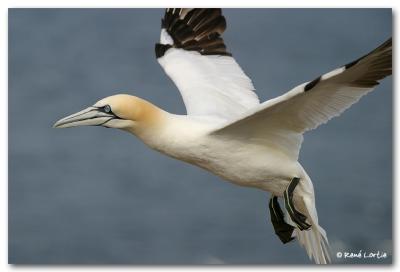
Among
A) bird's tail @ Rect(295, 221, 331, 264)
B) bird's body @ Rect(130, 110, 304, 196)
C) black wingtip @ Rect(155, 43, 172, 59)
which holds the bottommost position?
bird's tail @ Rect(295, 221, 331, 264)

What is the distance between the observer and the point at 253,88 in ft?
21.1

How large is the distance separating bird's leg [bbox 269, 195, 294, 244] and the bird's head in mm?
1231

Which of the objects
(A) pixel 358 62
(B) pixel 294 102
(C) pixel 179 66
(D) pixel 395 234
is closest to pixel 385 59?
(A) pixel 358 62

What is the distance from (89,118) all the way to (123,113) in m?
0.22

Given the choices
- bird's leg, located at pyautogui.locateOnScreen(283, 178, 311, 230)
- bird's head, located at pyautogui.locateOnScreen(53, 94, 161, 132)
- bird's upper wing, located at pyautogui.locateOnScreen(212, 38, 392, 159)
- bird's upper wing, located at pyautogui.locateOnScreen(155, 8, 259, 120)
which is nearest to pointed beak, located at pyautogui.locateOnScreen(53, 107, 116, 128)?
bird's head, located at pyautogui.locateOnScreen(53, 94, 161, 132)

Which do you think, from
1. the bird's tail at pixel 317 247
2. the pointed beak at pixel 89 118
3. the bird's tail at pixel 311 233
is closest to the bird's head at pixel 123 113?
the pointed beak at pixel 89 118

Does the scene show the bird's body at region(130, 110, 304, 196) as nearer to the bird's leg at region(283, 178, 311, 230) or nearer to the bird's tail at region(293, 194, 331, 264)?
the bird's leg at region(283, 178, 311, 230)

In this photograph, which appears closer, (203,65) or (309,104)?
(309,104)

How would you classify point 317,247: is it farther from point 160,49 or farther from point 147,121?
point 160,49

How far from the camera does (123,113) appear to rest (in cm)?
528

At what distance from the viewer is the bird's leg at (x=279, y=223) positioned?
6.06 meters

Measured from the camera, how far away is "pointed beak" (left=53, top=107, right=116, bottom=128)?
5.30 meters

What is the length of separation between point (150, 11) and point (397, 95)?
192 centimetres

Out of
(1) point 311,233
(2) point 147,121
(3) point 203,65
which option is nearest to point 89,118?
(2) point 147,121
